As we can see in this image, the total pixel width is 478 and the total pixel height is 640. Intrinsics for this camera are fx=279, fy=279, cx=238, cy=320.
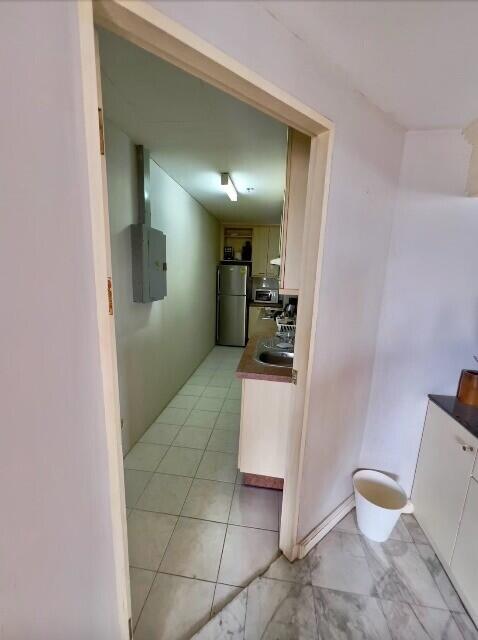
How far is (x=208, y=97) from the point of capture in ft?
4.82

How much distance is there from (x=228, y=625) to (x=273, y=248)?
16.7 ft

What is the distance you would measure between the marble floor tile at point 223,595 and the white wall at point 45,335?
0.73m

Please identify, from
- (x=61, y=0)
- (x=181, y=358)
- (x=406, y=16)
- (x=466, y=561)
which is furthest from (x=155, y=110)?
(x=466, y=561)

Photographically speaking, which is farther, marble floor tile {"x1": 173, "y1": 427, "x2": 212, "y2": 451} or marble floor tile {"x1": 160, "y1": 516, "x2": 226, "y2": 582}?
marble floor tile {"x1": 173, "y1": 427, "x2": 212, "y2": 451}

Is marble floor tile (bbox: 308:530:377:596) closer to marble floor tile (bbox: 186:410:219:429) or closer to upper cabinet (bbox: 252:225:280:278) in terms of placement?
marble floor tile (bbox: 186:410:219:429)

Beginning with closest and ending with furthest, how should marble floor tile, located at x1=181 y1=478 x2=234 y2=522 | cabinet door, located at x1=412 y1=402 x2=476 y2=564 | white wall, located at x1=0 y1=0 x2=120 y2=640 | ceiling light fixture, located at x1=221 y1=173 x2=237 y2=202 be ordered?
white wall, located at x1=0 y1=0 x2=120 y2=640 → cabinet door, located at x1=412 y1=402 x2=476 y2=564 → marble floor tile, located at x1=181 y1=478 x2=234 y2=522 → ceiling light fixture, located at x1=221 y1=173 x2=237 y2=202

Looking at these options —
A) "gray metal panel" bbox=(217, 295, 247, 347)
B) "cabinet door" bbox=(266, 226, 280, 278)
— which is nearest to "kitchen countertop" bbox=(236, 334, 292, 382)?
"gray metal panel" bbox=(217, 295, 247, 347)

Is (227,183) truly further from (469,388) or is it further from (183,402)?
(469,388)

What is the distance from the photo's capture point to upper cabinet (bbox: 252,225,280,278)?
5410 millimetres

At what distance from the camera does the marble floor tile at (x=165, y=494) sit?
1796mm

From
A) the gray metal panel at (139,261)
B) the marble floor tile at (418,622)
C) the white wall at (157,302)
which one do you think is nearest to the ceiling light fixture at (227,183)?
the white wall at (157,302)

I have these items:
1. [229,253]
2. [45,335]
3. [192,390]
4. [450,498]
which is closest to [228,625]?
[450,498]

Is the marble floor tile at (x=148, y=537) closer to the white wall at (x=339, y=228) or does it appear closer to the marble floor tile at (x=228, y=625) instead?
the marble floor tile at (x=228, y=625)

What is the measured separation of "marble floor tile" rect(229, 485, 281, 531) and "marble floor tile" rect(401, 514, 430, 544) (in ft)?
2.60
